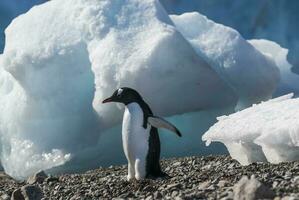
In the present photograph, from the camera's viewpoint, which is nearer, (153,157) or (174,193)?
(174,193)

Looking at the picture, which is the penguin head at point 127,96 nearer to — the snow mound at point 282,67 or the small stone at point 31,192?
the small stone at point 31,192

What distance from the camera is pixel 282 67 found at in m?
14.3

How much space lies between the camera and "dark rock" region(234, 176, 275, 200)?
344cm

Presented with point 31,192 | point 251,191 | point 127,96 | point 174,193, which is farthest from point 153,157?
point 251,191

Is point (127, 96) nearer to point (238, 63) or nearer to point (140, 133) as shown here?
point (140, 133)

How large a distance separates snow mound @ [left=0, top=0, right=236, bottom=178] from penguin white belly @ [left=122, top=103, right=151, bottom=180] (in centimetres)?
415

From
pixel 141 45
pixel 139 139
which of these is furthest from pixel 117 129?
pixel 139 139

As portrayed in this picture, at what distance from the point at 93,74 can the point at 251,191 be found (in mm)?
8025

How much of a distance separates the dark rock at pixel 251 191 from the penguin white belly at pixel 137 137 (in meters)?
2.75

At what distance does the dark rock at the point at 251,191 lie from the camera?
344cm

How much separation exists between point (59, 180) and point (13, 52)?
3817 millimetres

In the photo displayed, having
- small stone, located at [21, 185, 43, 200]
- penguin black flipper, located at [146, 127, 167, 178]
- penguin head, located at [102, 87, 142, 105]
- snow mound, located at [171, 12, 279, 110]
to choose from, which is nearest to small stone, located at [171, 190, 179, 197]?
small stone, located at [21, 185, 43, 200]

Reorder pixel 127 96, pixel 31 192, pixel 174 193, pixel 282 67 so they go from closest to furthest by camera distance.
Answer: pixel 174 193 < pixel 31 192 < pixel 127 96 < pixel 282 67

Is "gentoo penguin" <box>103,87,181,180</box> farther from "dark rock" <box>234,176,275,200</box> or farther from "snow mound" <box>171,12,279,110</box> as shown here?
"snow mound" <box>171,12,279,110</box>
